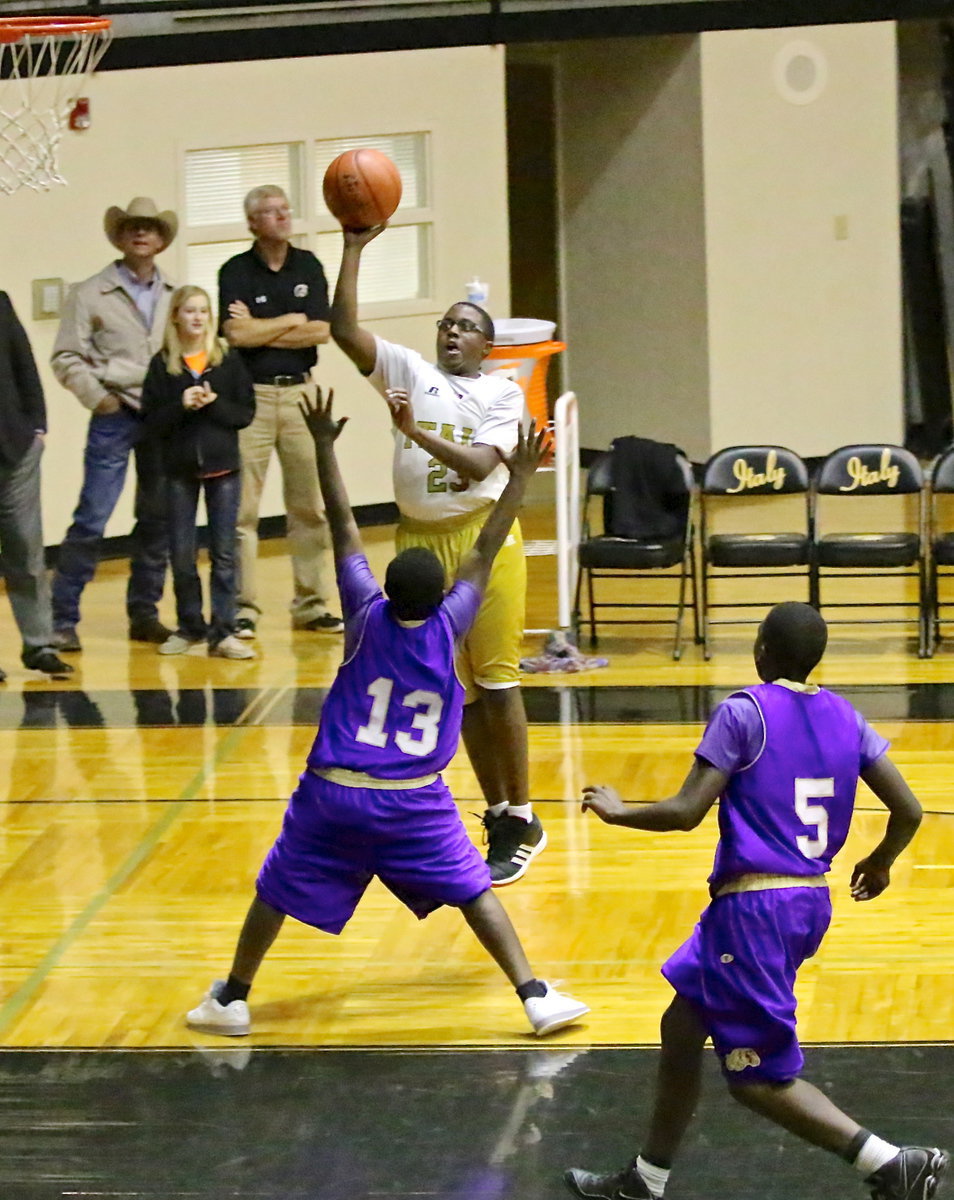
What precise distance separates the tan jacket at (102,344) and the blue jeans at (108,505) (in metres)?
0.14

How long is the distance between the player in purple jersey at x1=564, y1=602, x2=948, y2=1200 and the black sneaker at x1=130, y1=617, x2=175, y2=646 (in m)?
5.76

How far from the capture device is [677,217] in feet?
43.1

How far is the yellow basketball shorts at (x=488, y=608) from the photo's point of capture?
18.6 ft

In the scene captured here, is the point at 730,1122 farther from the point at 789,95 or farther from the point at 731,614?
the point at 789,95

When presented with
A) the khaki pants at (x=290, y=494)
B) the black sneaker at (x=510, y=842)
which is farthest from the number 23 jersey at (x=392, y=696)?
the khaki pants at (x=290, y=494)

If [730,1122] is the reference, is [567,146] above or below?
above

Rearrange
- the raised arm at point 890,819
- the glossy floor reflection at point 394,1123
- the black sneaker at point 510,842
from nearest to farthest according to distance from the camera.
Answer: the raised arm at point 890,819
the glossy floor reflection at point 394,1123
the black sneaker at point 510,842

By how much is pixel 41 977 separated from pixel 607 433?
30.7ft

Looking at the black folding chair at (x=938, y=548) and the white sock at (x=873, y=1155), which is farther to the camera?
the black folding chair at (x=938, y=548)

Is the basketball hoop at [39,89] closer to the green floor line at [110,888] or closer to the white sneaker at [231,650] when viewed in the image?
the white sneaker at [231,650]

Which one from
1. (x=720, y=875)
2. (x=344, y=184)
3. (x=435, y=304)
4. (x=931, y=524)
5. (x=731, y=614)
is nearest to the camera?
(x=720, y=875)

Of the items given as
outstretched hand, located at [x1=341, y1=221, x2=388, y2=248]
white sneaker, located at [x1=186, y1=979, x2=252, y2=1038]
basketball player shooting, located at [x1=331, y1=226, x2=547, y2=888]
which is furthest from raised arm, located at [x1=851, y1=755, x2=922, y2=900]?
outstretched hand, located at [x1=341, y1=221, x2=388, y2=248]

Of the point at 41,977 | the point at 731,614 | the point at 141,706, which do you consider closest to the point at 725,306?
the point at 731,614

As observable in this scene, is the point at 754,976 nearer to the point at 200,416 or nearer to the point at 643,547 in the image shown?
the point at 643,547
